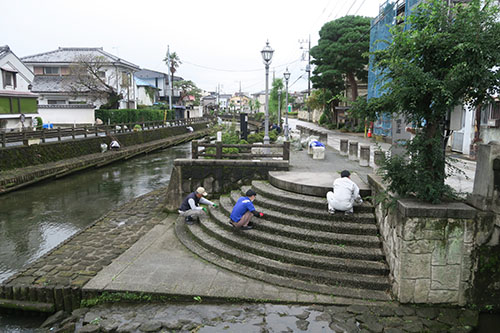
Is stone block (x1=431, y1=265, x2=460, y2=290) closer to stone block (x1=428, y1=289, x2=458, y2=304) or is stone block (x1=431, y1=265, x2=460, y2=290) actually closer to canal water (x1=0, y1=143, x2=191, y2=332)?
stone block (x1=428, y1=289, x2=458, y2=304)

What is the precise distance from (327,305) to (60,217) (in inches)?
453

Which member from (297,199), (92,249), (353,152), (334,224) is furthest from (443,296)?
(353,152)

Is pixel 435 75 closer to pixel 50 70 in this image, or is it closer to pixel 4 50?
pixel 4 50

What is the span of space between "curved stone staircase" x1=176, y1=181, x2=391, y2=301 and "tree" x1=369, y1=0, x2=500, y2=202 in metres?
1.62

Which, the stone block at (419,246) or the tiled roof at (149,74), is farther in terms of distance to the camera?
the tiled roof at (149,74)

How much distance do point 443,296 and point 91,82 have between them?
39.4m

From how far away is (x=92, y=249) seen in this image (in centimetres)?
932

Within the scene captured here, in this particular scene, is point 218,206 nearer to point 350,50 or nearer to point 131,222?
point 131,222

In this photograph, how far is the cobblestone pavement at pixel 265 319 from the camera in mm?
5828

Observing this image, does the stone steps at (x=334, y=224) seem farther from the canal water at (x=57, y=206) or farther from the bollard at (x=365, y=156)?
the bollard at (x=365, y=156)

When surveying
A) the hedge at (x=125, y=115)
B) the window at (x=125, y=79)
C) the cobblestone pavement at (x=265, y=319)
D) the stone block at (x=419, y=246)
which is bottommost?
the cobblestone pavement at (x=265, y=319)

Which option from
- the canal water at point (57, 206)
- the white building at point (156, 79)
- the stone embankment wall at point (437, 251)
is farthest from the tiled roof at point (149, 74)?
the stone embankment wall at point (437, 251)

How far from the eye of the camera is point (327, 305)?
6438mm

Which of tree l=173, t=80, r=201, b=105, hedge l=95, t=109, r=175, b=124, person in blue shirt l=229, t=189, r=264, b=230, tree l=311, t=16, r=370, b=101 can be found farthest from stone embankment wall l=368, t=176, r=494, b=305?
tree l=173, t=80, r=201, b=105
